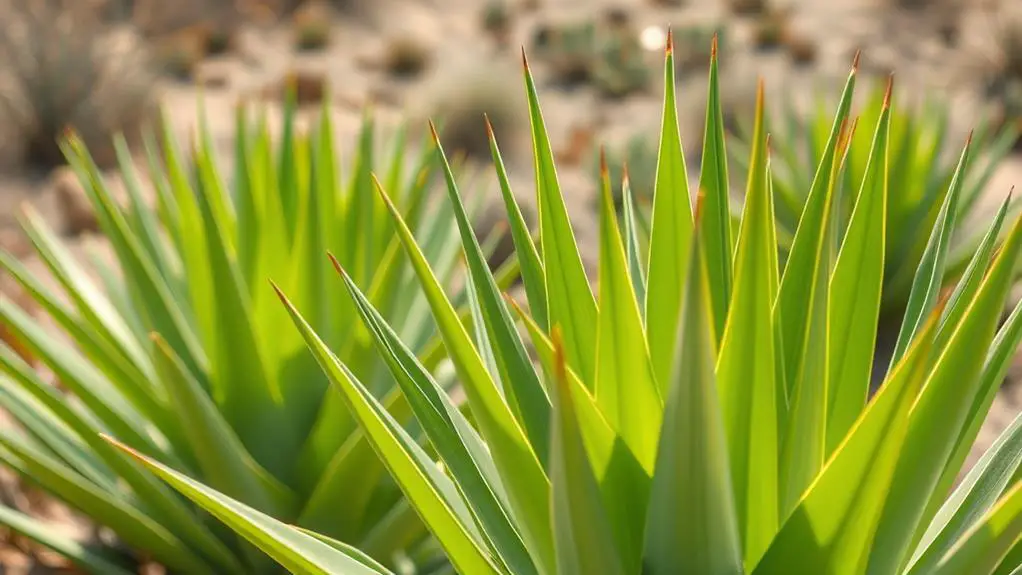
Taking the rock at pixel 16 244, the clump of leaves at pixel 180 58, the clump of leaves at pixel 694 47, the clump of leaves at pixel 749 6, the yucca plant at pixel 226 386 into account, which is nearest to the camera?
the yucca plant at pixel 226 386

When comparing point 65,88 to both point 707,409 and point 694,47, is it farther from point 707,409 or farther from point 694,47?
point 707,409

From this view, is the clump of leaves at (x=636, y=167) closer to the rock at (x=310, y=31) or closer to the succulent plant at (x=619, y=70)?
the succulent plant at (x=619, y=70)

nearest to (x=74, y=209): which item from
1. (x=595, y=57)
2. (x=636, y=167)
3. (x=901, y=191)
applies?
(x=636, y=167)

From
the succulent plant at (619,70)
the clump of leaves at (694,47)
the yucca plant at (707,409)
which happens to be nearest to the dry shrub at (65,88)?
the succulent plant at (619,70)

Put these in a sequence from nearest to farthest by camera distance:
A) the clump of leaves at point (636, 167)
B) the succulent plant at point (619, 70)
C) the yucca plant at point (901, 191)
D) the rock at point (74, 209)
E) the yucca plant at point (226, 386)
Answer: the yucca plant at point (226, 386), the yucca plant at point (901, 191), the rock at point (74, 209), the clump of leaves at point (636, 167), the succulent plant at point (619, 70)

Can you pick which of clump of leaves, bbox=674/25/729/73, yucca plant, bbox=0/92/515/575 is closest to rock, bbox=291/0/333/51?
clump of leaves, bbox=674/25/729/73

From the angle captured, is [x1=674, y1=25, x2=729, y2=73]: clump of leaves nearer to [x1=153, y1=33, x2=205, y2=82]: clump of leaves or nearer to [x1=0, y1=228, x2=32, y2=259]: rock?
[x1=153, y1=33, x2=205, y2=82]: clump of leaves

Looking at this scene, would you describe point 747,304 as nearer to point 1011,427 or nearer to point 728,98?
point 1011,427
